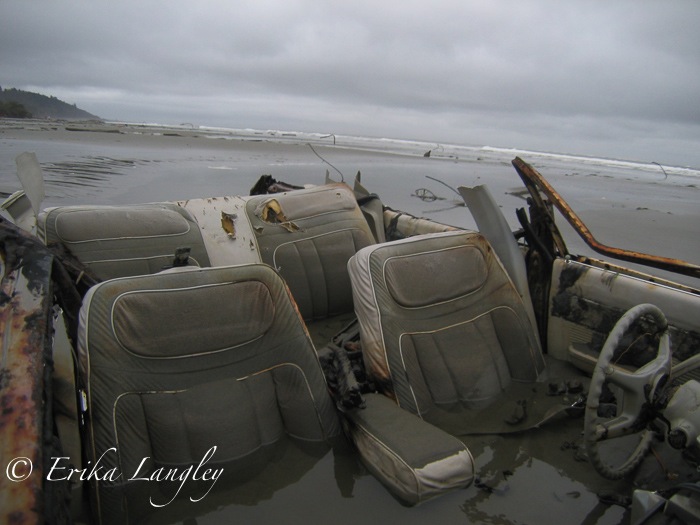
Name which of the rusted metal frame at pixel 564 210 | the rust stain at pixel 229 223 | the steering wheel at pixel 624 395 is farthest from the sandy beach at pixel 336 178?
the rust stain at pixel 229 223

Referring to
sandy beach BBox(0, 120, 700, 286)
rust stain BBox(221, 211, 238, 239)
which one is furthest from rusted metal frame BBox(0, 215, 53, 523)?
sandy beach BBox(0, 120, 700, 286)

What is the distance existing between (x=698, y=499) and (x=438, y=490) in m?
0.78

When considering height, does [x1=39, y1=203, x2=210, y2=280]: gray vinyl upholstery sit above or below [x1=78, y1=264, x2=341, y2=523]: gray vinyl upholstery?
above

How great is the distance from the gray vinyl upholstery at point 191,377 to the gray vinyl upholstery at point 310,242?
131 cm

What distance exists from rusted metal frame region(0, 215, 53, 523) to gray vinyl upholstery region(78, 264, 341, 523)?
0.21 m

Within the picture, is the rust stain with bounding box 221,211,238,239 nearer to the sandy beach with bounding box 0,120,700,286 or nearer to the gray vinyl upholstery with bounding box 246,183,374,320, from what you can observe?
the gray vinyl upholstery with bounding box 246,183,374,320

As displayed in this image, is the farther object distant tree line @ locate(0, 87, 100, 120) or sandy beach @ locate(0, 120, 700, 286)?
distant tree line @ locate(0, 87, 100, 120)

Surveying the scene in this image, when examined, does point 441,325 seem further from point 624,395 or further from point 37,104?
point 37,104

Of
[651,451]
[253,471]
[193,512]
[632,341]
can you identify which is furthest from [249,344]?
[632,341]

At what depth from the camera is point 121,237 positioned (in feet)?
9.11

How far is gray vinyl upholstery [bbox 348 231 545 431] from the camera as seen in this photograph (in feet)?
7.43

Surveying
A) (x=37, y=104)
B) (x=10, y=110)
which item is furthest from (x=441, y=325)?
(x=37, y=104)

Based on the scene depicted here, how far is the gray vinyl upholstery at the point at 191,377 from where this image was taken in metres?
1.66

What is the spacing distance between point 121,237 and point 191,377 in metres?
1.35
